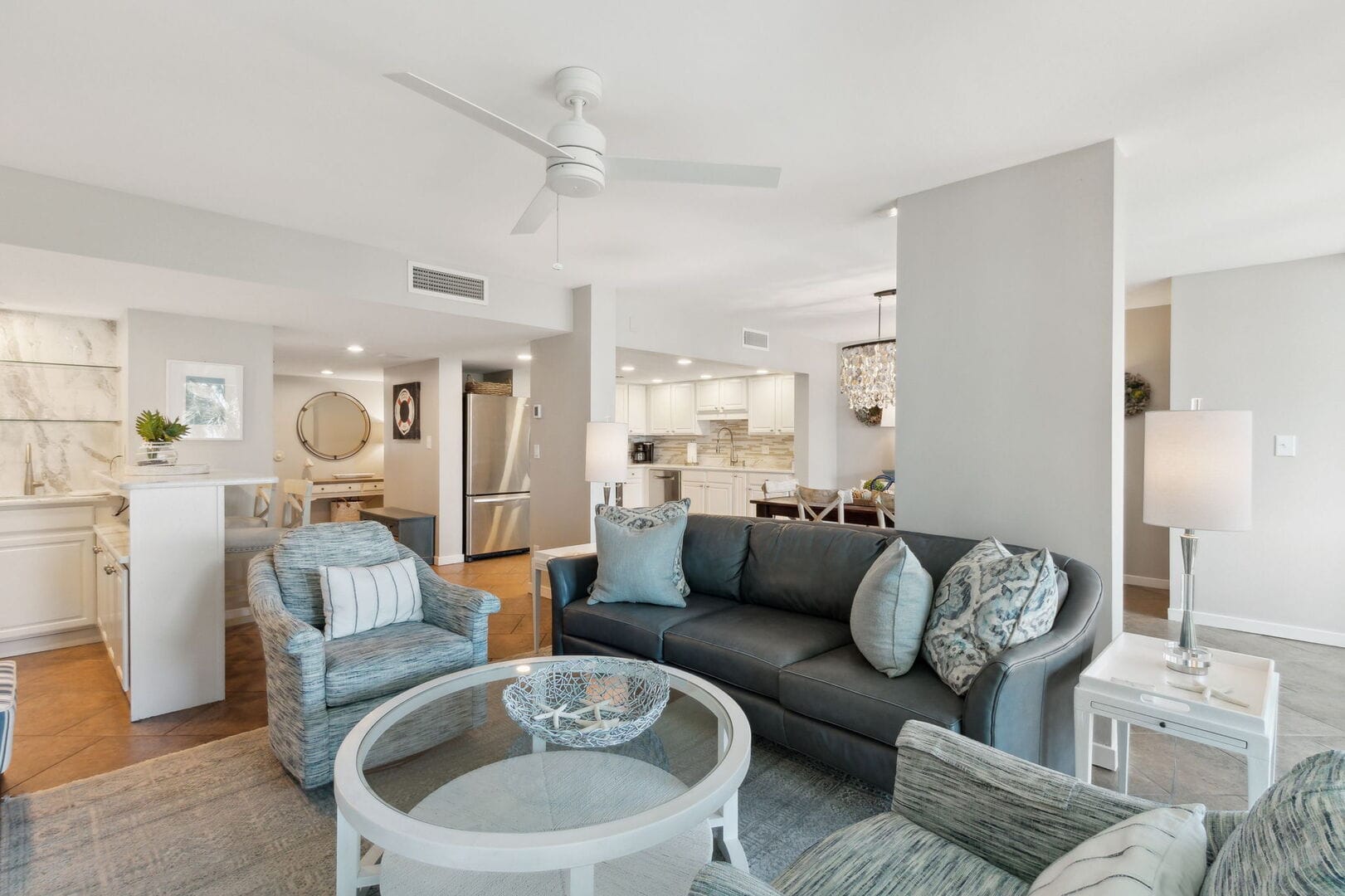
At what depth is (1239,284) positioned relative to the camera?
432 cm

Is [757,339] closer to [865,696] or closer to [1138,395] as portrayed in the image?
[1138,395]

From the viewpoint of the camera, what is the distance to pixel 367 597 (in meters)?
2.71

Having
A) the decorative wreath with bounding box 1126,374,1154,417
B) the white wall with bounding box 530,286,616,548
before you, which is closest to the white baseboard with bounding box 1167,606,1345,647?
the decorative wreath with bounding box 1126,374,1154,417

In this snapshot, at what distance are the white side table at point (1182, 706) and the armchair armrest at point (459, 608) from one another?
2126 mm

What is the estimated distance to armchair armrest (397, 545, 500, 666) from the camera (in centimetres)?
270

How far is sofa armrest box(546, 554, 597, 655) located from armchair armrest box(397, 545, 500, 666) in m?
0.53

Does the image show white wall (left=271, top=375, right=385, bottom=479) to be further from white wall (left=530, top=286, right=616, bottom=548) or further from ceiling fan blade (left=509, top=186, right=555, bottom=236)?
ceiling fan blade (left=509, top=186, right=555, bottom=236)

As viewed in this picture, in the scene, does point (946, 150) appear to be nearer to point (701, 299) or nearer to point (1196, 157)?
point (1196, 157)

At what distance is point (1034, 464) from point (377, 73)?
2927 mm

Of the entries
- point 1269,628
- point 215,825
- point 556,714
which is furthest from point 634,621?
point 1269,628

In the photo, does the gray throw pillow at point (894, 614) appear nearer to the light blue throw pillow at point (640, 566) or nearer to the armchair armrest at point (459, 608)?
the light blue throw pillow at point (640, 566)

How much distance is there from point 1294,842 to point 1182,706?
1.39m

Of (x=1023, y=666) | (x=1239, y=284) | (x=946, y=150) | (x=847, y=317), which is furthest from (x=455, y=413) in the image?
(x=1239, y=284)

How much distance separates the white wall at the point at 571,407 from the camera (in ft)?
16.1
